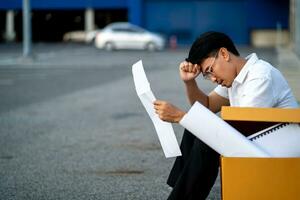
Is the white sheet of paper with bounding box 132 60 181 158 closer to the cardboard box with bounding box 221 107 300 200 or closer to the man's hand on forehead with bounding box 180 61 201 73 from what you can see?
the man's hand on forehead with bounding box 180 61 201 73

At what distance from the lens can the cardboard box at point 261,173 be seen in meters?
2.86

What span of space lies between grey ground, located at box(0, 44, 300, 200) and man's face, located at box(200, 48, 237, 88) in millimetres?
1416

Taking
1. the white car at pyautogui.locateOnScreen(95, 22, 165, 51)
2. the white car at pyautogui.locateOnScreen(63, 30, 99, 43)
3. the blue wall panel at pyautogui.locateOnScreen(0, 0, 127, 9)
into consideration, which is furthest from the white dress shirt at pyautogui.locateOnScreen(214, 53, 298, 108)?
the white car at pyautogui.locateOnScreen(63, 30, 99, 43)

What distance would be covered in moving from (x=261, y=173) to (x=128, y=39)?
30599mm

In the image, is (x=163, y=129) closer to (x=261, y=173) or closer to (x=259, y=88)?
(x=259, y=88)

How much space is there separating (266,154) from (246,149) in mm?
106

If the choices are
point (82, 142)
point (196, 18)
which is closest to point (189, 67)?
point (82, 142)

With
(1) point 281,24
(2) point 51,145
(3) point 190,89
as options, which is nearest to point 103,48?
(1) point 281,24

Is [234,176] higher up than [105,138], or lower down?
higher up

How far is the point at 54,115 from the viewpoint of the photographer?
30.5 feet

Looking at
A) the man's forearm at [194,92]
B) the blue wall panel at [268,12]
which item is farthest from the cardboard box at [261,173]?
the blue wall panel at [268,12]

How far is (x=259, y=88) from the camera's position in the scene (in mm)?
3260

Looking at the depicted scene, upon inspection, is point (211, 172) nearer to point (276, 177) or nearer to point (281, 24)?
point (276, 177)

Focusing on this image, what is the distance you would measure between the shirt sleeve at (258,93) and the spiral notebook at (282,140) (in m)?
0.23
